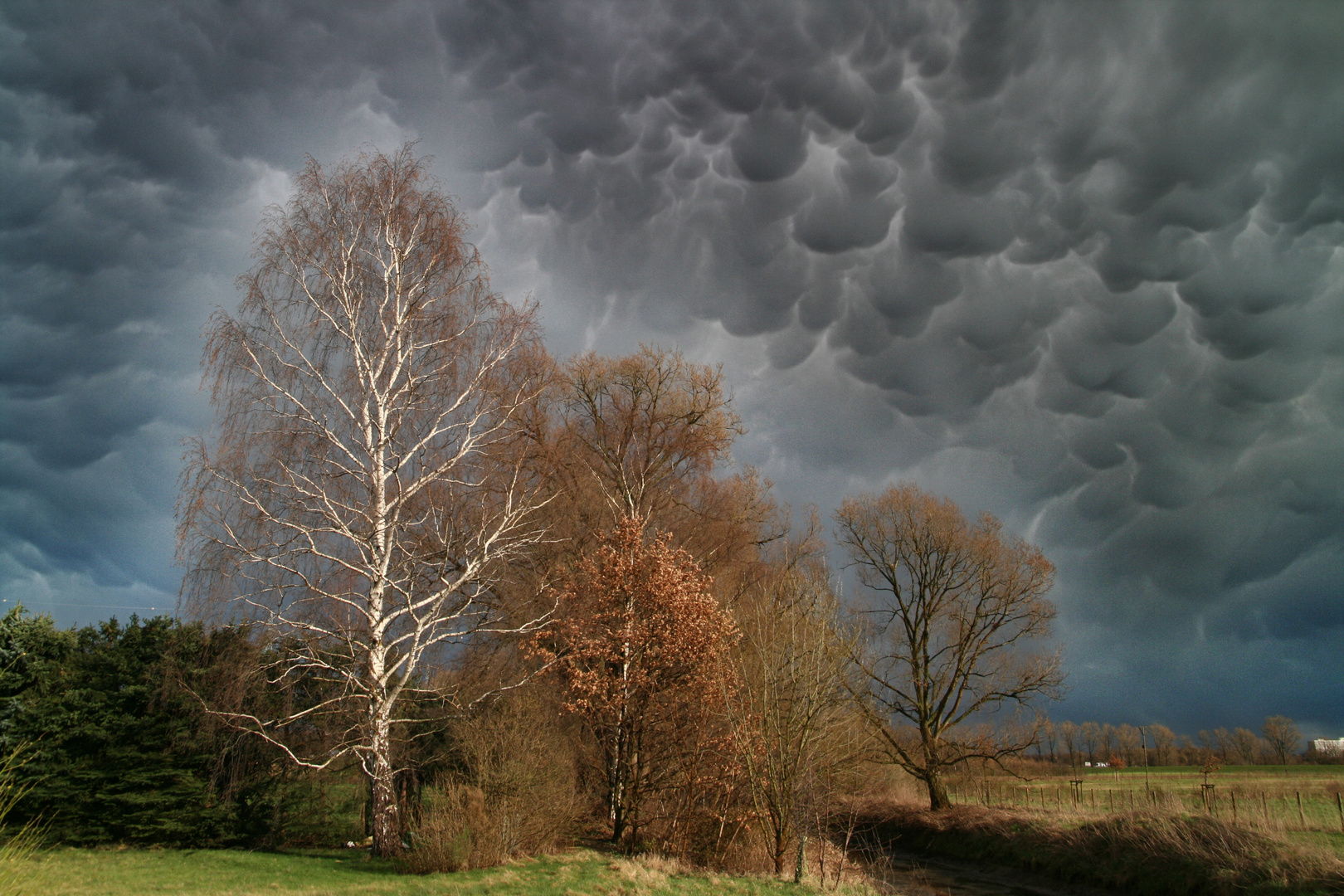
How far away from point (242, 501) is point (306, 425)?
2.03 meters

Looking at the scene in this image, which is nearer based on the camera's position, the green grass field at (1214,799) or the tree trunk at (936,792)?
the green grass field at (1214,799)

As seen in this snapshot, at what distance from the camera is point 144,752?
15422 millimetres

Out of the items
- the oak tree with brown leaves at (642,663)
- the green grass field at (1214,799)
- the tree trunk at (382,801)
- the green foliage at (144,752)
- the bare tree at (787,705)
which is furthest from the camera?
the green grass field at (1214,799)

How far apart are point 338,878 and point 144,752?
7464mm

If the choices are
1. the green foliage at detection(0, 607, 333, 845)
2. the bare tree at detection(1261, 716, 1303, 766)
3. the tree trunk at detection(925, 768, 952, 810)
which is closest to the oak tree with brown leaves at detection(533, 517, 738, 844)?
the green foliage at detection(0, 607, 333, 845)

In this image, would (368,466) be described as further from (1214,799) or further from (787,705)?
(1214,799)

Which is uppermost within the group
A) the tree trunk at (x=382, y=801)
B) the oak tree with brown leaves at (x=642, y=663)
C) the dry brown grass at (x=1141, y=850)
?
the oak tree with brown leaves at (x=642, y=663)

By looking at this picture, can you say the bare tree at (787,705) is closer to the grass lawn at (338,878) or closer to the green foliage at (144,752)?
the grass lawn at (338,878)

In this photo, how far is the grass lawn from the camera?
34.0ft

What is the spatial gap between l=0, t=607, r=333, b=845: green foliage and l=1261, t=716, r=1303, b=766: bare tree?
73761mm

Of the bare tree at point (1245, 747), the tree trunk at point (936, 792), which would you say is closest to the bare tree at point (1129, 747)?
the bare tree at point (1245, 747)

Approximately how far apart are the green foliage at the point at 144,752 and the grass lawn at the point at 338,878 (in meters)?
0.94

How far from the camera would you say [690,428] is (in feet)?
77.2

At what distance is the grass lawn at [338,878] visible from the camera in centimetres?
1037
